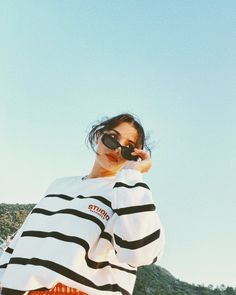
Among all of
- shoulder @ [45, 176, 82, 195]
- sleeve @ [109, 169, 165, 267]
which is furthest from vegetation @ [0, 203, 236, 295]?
sleeve @ [109, 169, 165, 267]

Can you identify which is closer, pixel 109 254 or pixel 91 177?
pixel 109 254

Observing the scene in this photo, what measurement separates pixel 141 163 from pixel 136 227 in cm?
45

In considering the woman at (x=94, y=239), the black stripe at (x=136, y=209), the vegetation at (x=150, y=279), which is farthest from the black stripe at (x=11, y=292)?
the vegetation at (x=150, y=279)

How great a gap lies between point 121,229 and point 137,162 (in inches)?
17.0

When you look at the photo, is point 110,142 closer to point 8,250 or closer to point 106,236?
point 106,236

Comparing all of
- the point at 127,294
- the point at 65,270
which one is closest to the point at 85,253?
the point at 65,270

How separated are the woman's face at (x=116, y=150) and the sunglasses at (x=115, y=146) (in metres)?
0.03

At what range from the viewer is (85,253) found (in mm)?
1955

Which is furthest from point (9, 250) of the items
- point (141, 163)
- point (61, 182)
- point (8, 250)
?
point (141, 163)

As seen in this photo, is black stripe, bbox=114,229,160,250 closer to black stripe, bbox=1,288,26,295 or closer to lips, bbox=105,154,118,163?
black stripe, bbox=1,288,26,295

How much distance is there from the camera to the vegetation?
2025 centimetres

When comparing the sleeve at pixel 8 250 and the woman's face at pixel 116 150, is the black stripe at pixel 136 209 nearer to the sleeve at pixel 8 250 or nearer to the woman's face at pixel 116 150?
the woman's face at pixel 116 150

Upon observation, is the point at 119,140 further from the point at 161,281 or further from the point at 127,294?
the point at 161,281

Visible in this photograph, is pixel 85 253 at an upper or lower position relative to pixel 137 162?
lower
